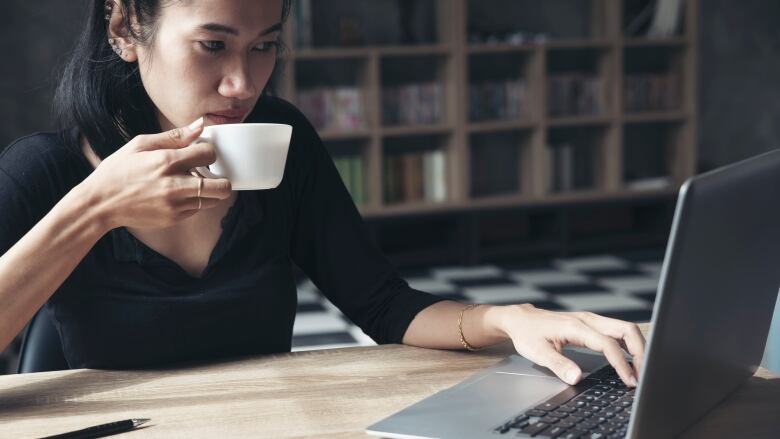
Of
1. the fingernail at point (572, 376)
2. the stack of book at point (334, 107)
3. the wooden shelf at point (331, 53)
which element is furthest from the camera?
the stack of book at point (334, 107)

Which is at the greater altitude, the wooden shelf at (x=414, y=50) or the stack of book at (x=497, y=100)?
the wooden shelf at (x=414, y=50)

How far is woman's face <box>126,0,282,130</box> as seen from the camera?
4.11ft

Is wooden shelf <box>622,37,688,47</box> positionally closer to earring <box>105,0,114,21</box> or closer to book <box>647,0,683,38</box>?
book <box>647,0,683,38</box>

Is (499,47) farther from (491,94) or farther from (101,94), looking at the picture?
(101,94)

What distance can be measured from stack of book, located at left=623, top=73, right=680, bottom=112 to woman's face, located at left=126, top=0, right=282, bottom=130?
4.31 metres

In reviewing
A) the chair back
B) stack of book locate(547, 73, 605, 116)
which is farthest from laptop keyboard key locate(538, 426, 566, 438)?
stack of book locate(547, 73, 605, 116)

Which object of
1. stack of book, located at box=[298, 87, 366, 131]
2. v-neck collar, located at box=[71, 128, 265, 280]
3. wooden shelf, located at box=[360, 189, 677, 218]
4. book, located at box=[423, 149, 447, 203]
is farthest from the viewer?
book, located at box=[423, 149, 447, 203]

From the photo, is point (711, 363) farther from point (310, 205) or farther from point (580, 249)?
point (580, 249)

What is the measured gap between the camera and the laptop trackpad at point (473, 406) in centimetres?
92

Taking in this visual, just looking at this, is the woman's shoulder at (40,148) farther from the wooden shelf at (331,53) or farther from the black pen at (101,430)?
the wooden shelf at (331,53)

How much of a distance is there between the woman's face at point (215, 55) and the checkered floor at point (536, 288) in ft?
7.83

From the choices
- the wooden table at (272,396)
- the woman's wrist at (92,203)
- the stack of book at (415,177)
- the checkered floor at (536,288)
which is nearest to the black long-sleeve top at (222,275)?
the wooden table at (272,396)

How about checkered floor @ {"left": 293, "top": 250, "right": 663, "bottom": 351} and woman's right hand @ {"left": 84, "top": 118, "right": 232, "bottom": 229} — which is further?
checkered floor @ {"left": 293, "top": 250, "right": 663, "bottom": 351}

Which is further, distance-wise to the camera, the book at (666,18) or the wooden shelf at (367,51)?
the book at (666,18)
